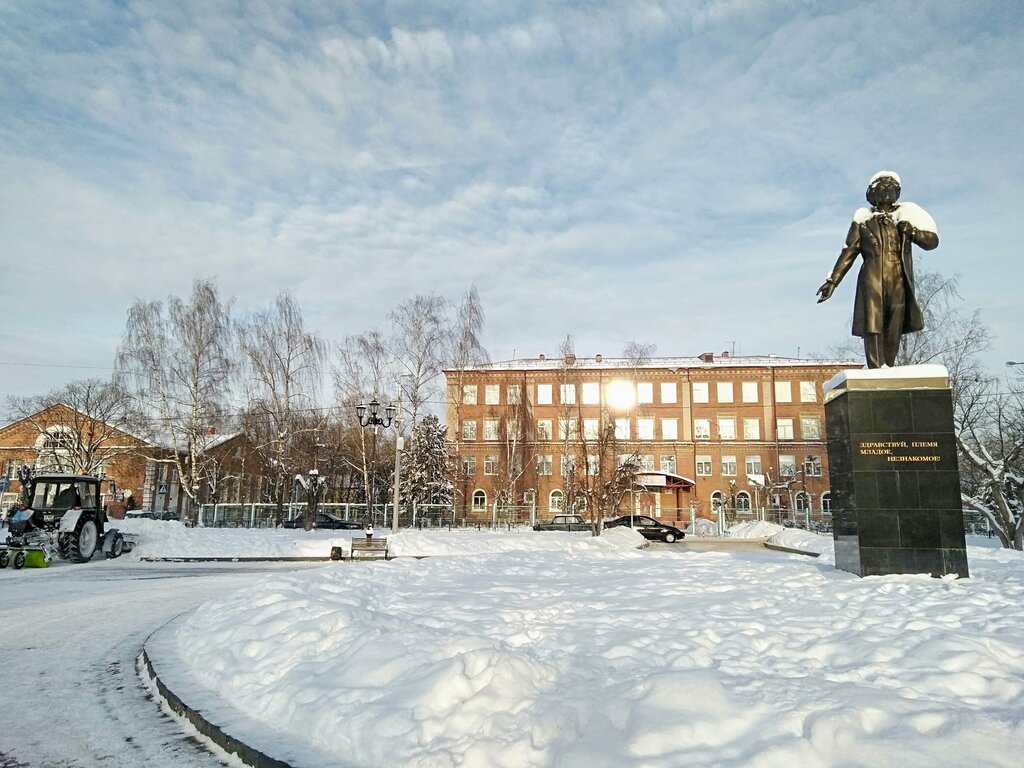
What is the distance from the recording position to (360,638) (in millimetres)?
5402

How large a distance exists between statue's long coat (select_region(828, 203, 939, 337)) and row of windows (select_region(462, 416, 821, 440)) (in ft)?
147

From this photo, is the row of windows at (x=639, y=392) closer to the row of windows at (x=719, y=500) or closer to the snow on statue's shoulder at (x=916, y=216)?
the row of windows at (x=719, y=500)

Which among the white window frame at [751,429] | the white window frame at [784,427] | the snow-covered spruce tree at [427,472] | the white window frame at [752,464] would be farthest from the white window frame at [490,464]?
the white window frame at [784,427]

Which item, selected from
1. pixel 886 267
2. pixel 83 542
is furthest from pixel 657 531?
pixel 886 267

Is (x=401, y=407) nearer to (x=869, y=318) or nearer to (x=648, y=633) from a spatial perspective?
(x=869, y=318)

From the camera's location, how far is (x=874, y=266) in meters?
9.81

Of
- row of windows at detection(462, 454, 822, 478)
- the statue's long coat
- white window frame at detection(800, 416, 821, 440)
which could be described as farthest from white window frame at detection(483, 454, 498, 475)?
the statue's long coat

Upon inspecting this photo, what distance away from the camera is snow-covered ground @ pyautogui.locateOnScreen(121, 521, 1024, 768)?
357 cm

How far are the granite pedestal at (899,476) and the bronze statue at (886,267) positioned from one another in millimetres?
708

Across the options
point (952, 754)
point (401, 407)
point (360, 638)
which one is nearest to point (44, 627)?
point (360, 638)

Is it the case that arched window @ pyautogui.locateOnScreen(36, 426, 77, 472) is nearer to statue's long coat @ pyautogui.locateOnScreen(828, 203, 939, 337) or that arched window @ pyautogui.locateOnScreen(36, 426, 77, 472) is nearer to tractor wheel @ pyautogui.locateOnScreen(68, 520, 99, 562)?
tractor wheel @ pyautogui.locateOnScreen(68, 520, 99, 562)

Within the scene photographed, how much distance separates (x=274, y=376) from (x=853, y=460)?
1342 inches

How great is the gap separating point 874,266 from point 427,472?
45.3 meters

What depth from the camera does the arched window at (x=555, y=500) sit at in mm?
53594
